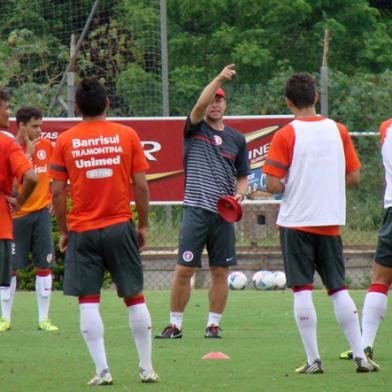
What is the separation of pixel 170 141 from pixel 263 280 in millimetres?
2265

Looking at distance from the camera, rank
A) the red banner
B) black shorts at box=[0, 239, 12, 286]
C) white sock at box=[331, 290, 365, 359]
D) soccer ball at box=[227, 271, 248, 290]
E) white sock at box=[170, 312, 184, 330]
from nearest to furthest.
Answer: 1. white sock at box=[331, 290, 365, 359]
2. black shorts at box=[0, 239, 12, 286]
3. white sock at box=[170, 312, 184, 330]
4. soccer ball at box=[227, 271, 248, 290]
5. the red banner

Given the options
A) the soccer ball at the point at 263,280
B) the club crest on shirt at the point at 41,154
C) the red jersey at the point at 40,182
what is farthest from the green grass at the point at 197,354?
the soccer ball at the point at 263,280

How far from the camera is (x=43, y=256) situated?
38.3 feet

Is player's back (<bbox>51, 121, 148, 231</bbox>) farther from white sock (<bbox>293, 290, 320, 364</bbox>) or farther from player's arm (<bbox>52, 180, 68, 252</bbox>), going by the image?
white sock (<bbox>293, 290, 320, 364</bbox>)

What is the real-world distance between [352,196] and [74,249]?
398 inches

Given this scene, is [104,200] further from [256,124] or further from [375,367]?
[256,124]

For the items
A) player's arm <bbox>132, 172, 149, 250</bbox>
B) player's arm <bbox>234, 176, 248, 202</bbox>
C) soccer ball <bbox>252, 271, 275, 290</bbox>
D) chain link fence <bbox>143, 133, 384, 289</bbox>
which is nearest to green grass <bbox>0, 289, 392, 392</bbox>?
player's arm <bbox>132, 172, 149, 250</bbox>

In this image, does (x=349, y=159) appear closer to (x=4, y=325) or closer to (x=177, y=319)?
(x=177, y=319)

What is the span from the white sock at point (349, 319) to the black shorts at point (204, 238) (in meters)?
2.56

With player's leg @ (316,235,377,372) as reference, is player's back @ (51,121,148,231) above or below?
above

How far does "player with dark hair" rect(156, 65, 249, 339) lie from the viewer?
10.5m

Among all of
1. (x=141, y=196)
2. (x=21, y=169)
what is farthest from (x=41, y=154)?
(x=141, y=196)

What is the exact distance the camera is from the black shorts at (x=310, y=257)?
316 inches

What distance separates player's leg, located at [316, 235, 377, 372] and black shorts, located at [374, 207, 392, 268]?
54 cm
